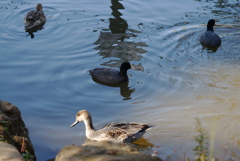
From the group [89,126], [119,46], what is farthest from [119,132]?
[119,46]

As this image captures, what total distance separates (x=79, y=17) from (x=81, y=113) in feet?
24.2

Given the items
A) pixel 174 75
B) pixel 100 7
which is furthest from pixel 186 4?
pixel 174 75

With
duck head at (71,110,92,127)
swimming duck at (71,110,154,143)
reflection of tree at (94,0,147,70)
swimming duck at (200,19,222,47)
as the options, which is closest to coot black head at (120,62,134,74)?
reflection of tree at (94,0,147,70)

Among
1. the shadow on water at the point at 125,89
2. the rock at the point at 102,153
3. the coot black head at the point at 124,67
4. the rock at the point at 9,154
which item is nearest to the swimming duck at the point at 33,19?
the shadow on water at the point at 125,89

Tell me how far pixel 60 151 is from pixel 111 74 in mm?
5531

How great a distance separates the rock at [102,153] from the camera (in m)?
6.18

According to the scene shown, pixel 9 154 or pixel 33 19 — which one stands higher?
pixel 33 19

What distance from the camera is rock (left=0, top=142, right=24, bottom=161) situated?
686cm

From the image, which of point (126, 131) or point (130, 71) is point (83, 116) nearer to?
point (126, 131)

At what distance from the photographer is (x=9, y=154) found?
698 centimetres

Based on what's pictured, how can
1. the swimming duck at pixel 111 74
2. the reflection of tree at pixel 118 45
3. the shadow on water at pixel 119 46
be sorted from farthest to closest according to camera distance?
the reflection of tree at pixel 118 45
the shadow on water at pixel 119 46
the swimming duck at pixel 111 74

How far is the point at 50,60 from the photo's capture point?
13.0 m

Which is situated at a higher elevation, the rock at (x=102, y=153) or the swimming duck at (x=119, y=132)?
the rock at (x=102, y=153)

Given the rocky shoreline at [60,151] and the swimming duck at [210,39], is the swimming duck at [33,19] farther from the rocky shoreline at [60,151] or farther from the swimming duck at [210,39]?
the rocky shoreline at [60,151]
